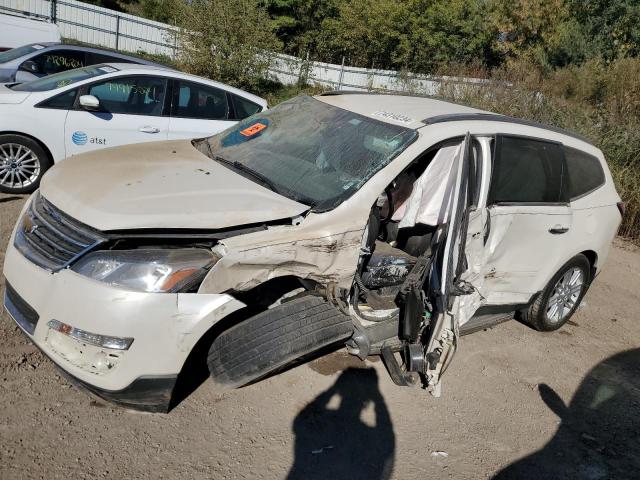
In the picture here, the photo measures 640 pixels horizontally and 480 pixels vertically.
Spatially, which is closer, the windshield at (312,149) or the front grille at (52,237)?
the front grille at (52,237)

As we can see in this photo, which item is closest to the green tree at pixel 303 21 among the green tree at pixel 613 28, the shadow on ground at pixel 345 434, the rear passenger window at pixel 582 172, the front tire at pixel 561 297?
the green tree at pixel 613 28

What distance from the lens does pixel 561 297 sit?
510 cm

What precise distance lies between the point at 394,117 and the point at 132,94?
391 cm

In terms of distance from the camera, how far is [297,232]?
124 inches

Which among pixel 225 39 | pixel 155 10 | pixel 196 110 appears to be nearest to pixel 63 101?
pixel 196 110

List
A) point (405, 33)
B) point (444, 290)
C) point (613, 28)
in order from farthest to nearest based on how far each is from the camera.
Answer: point (405, 33)
point (613, 28)
point (444, 290)

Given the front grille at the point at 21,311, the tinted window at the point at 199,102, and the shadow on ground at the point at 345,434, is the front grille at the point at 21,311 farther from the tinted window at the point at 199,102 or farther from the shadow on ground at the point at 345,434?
the tinted window at the point at 199,102

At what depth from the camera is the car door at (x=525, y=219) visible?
4086 millimetres

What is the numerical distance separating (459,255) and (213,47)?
12.8 meters

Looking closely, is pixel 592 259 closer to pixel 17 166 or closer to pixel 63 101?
pixel 63 101

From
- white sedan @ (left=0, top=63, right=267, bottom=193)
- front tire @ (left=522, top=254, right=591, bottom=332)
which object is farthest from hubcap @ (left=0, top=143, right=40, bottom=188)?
front tire @ (left=522, top=254, right=591, bottom=332)

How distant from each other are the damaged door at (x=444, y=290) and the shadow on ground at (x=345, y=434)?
29 centimetres

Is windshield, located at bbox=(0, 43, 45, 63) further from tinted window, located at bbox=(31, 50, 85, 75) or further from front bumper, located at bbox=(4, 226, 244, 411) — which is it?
front bumper, located at bbox=(4, 226, 244, 411)

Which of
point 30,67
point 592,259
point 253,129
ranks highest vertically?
point 253,129
